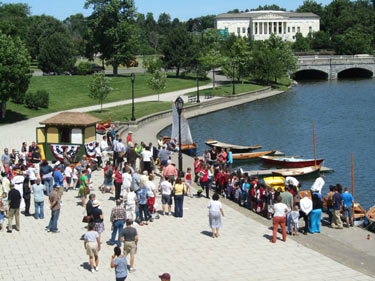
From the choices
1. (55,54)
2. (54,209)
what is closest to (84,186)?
(54,209)

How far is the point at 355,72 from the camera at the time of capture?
411ft

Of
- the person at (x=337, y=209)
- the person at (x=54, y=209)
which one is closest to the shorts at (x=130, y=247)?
the person at (x=54, y=209)

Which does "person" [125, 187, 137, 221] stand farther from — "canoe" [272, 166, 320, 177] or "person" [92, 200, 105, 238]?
"canoe" [272, 166, 320, 177]

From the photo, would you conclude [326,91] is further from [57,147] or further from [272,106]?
[57,147]

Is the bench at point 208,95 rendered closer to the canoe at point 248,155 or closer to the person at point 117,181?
the canoe at point 248,155

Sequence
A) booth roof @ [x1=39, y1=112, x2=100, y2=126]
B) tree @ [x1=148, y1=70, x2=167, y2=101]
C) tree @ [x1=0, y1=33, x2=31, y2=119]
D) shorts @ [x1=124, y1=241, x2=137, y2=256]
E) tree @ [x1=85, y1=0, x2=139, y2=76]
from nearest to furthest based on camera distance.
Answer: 1. shorts @ [x1=124, y1=241, x2=137, y2=256]
2. booth roof @ [x1=39, y1=112, x2=100, y2=126]
3. tree @ [x1=0, y1=33, x2=31, y2=119]
4. tree @ [x1=148, y1=70, x2=167, y2=101]
5. tree @ [x1=85, y1=0, x2=139, y2=76]

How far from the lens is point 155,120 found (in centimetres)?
5300

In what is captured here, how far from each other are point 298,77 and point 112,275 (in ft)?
360

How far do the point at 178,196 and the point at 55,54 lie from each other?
6942cm

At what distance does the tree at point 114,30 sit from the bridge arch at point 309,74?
4513 centimetres

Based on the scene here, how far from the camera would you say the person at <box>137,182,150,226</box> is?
19578 millimetres

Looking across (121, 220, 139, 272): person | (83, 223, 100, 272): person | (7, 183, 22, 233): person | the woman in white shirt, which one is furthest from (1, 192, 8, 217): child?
the woman in white shirt

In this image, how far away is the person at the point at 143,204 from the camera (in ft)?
64.2

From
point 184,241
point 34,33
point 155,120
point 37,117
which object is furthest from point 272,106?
point 34,33
